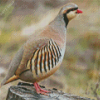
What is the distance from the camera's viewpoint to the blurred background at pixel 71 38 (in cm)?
504

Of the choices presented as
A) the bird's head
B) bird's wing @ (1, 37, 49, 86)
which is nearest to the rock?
bird's wing @ (1, 37, 49, 86)

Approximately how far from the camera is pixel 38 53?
10.9ft

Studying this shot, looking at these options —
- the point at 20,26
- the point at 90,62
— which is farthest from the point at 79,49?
the point at 20,26

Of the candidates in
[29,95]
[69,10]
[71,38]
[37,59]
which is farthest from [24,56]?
[71,38]

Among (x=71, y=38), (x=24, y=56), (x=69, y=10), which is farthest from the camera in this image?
(x=71, y=38)

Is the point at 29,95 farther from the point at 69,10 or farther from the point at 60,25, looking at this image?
the point at 69,10

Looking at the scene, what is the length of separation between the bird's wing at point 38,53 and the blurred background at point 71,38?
1.73m

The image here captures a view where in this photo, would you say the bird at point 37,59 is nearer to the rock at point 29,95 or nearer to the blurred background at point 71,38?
the rock at point 29,95

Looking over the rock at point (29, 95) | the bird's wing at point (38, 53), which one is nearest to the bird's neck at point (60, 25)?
the bird's wing at point (38, 53)

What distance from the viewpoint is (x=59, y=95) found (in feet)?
12.1

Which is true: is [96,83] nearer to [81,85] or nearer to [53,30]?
[81,85]

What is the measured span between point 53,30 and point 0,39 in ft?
6.08

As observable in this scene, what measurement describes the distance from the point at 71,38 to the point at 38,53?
233 cm

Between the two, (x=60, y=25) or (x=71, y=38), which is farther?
(x=71, y=38)
